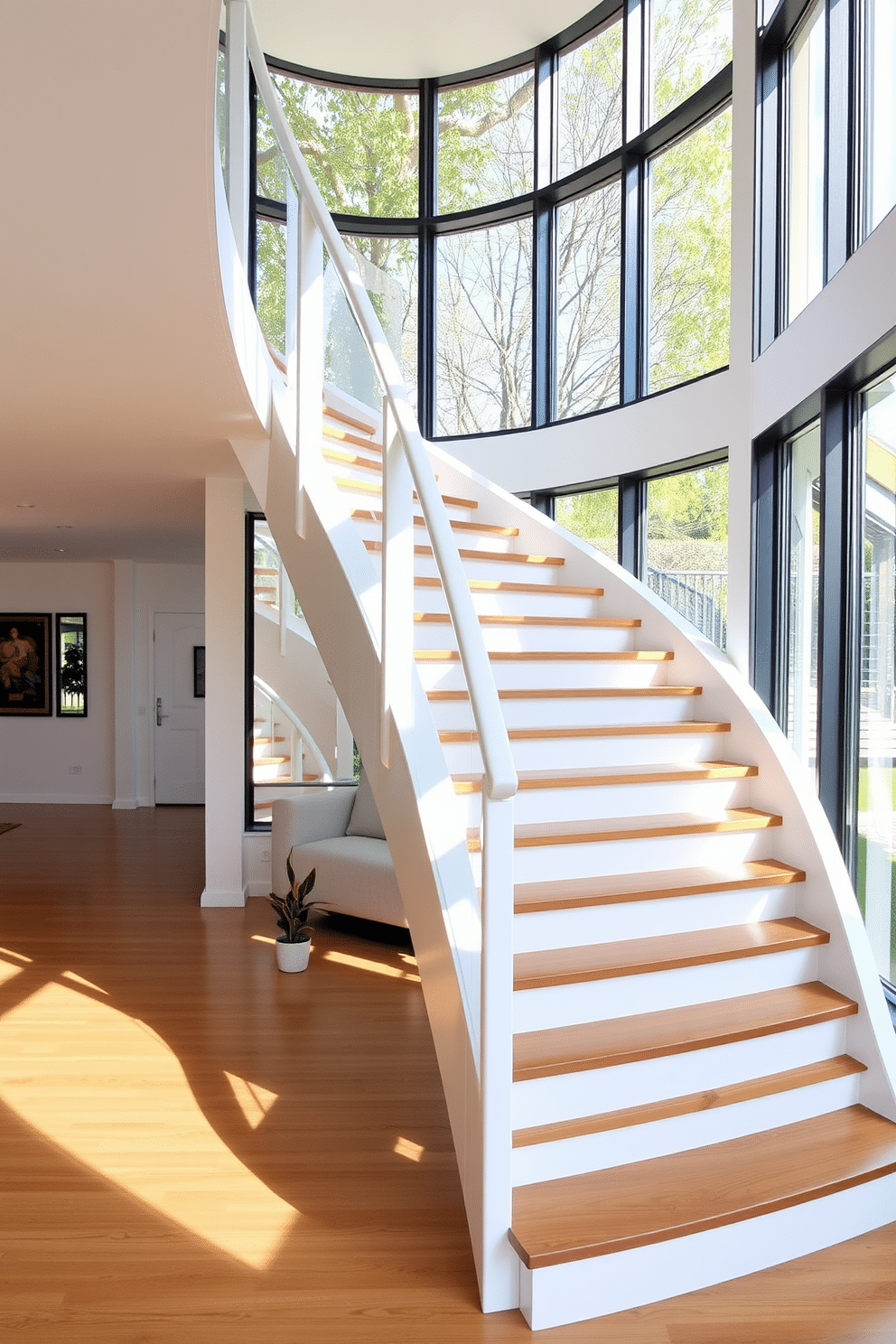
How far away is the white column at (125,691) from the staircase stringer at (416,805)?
655 centimetres

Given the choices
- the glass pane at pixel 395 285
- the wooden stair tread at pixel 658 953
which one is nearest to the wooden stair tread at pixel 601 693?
the wooden stair tread at pixel 658 953

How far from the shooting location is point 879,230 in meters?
3.04

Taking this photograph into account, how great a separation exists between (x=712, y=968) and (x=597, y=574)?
84.0 inches

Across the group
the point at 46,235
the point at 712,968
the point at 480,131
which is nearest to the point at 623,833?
the point at 712,968

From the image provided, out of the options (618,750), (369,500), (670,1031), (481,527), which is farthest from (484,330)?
(670,1031)

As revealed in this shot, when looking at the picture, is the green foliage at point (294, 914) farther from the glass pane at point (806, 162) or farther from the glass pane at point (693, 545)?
the glass pane at point (806, 162)

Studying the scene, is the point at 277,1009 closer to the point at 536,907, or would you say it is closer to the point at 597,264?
the point at 536,907

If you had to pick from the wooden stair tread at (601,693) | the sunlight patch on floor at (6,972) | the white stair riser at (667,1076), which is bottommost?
the sunlight patch on floor at (6,972)

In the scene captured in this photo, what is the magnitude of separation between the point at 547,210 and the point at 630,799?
479 centimetres

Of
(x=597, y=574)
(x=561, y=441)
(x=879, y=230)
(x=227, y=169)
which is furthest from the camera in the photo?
(x=561, y=441)

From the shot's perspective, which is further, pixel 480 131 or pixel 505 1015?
pixel 480 131

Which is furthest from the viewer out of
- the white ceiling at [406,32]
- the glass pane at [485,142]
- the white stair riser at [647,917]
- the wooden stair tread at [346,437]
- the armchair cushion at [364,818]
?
the glass pane at [485,142]

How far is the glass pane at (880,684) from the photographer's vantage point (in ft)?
10.9

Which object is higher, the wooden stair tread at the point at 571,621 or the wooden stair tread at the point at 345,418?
the wooden stair tread at the point at 345,418
